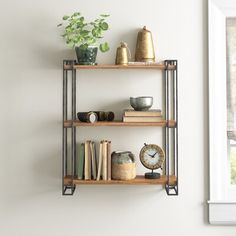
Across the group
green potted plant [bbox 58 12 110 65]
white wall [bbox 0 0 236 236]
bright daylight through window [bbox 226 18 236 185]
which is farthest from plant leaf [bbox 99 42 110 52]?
bright daylight through window [bbox 226 18 236 185]

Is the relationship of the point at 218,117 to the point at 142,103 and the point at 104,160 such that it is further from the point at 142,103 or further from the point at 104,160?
the point at 104,160

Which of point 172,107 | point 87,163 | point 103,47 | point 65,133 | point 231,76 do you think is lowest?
point 87,163

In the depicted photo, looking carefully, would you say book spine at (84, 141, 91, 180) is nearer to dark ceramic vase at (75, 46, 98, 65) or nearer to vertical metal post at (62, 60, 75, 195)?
vertical metal post at (62, 60, 75, 195)

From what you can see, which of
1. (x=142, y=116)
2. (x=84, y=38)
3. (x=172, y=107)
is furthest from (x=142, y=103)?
(x=84, y=38)

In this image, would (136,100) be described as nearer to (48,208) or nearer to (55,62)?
(55,62)

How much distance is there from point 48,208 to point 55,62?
0.85m

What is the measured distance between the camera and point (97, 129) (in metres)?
2.42

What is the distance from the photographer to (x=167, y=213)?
241cm

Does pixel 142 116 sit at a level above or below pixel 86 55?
below

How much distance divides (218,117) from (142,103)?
482 millimetres

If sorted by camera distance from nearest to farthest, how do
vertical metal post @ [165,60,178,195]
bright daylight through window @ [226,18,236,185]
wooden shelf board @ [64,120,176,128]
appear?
wooden shelf board @ [64,120,176,128], vertical metal post @ [165,60,178,195], bright daylight through window @ [226,18,236,185]

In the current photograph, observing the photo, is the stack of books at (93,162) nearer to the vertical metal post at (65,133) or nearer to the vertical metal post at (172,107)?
the vertical metal post at (65,133)

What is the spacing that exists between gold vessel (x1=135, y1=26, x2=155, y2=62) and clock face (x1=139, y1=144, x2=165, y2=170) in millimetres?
486

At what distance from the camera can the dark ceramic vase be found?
2.26m
